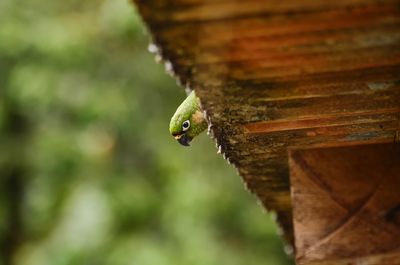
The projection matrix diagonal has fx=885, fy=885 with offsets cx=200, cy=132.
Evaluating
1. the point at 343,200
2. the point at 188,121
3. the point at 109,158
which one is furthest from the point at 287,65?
the point at 109,158

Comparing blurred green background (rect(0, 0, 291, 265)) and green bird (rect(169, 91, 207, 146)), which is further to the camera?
blurred green background (rect(0, 0, 291, 265))

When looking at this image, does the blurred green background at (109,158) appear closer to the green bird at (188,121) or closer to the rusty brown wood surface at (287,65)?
the green bird at (188,121)

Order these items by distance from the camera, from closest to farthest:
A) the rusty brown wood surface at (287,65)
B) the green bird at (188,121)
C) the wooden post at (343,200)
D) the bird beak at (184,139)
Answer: the rusty brown wood surface at (287,65) → the wooden post at (343,200) → the green bird at (188,121) → the bird beak at (184,139)

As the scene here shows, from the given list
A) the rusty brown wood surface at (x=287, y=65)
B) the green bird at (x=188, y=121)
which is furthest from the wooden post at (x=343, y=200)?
the green bird at (x=188, y=121)

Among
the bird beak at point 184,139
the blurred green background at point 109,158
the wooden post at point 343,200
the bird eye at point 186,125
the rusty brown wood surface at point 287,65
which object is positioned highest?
the rusty brown wood surface at point 287,65

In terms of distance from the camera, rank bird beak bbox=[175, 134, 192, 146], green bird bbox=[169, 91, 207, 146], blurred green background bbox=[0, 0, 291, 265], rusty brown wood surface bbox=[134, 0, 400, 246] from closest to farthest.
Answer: rusty brown wood surface bbox=[134, 0, 400, 246]
green bird bbox=[169, 91, 207, 146]
bird beak bbox=[175, 134, 192, 146]
blurred green background bbox=[0, 0, 291, 265]

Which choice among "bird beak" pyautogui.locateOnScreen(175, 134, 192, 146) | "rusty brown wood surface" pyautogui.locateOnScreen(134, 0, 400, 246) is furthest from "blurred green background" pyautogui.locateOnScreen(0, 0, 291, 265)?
"rusty brown wood surface" pyautogui.locateOnScreen(134, 0, 400, 246)

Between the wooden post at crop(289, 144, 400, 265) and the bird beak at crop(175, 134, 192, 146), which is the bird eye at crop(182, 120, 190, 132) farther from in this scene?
the wooden post at crop(289, 144, 400, 265)
